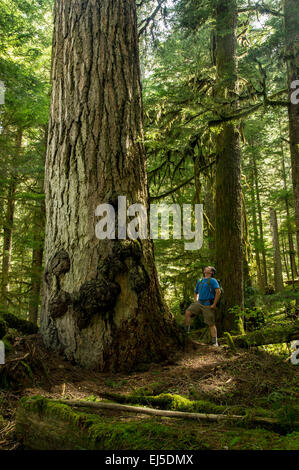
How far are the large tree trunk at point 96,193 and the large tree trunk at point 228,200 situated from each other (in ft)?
12.7

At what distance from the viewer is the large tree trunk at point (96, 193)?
12.6ft

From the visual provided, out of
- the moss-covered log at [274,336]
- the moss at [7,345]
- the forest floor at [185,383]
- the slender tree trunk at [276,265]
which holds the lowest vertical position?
the forest floor at [185,383]

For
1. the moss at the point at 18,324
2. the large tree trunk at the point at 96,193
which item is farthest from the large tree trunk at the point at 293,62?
the moss at the point at 18,324

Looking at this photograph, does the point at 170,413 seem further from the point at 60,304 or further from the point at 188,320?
the point at 188,320

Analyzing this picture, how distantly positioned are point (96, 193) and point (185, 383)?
2487 millimetres

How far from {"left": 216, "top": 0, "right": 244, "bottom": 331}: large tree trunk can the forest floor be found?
3.54 m

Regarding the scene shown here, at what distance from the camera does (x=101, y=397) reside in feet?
9.57

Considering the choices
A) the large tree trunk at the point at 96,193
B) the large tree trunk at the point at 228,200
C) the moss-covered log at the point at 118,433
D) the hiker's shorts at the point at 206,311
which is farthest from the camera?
the large tree trunk at the point at 228,200

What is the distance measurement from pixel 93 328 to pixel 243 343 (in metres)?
2.63

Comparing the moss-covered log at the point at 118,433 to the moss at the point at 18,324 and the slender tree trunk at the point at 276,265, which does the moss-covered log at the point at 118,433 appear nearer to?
the moss at the point at 18,324
